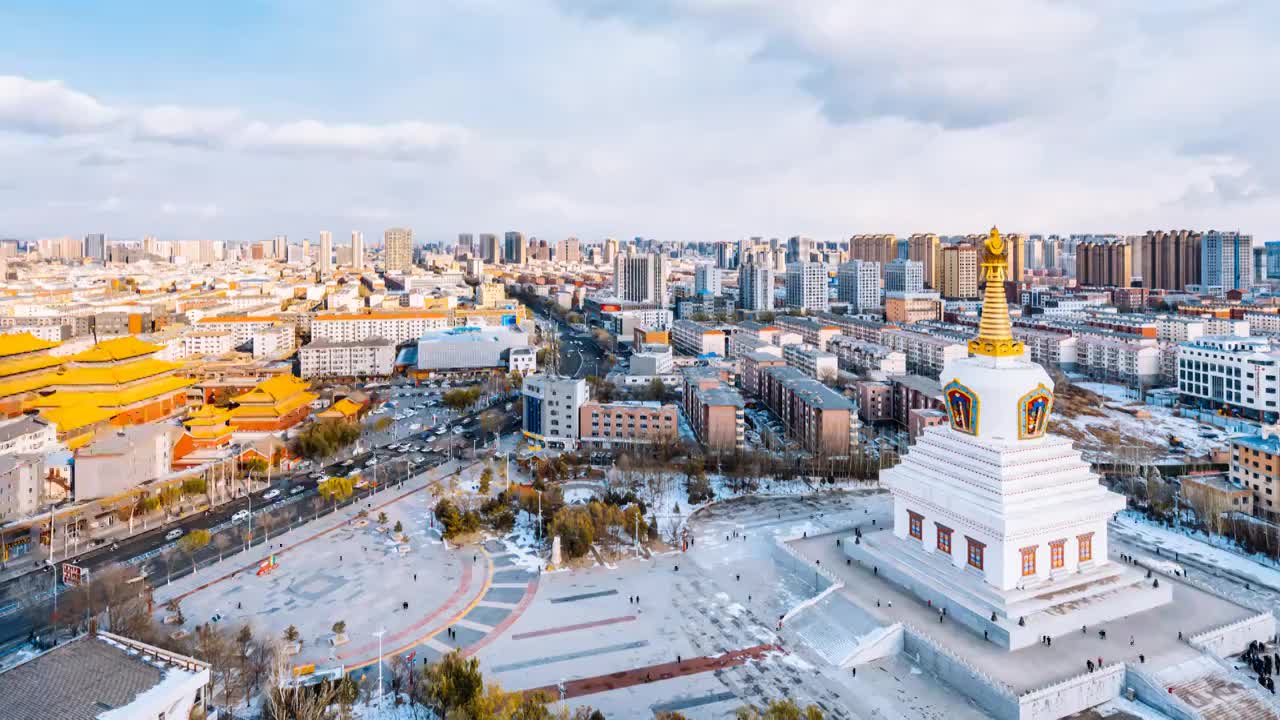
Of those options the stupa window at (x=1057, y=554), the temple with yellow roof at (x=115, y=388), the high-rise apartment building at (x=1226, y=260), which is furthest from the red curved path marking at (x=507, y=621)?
the high-rise apartment building at (x=1226, y=260)

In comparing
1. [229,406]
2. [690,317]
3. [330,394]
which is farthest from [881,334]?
[229,406]

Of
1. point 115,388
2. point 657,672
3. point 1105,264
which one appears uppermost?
point 1105,264

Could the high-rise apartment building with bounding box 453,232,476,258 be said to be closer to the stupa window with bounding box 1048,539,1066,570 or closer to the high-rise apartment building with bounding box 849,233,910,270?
the high-rise apartment building with bounding box 849,233,910,270

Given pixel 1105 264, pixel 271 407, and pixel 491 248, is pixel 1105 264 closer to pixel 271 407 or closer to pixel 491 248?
pixel 271 407

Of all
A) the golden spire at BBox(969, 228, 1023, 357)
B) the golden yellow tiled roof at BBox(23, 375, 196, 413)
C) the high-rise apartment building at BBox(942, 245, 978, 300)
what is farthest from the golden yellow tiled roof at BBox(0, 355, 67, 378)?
the high-rise apartment building at BBox(942, 245, 978, 300)

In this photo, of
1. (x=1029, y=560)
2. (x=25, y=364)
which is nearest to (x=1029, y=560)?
(x=1029, y=560)

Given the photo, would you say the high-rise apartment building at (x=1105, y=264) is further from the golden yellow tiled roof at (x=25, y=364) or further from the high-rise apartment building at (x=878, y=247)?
the golden yellow tiled roof at (x=25, y=364)

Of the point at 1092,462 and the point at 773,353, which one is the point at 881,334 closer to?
the point at 773,353
